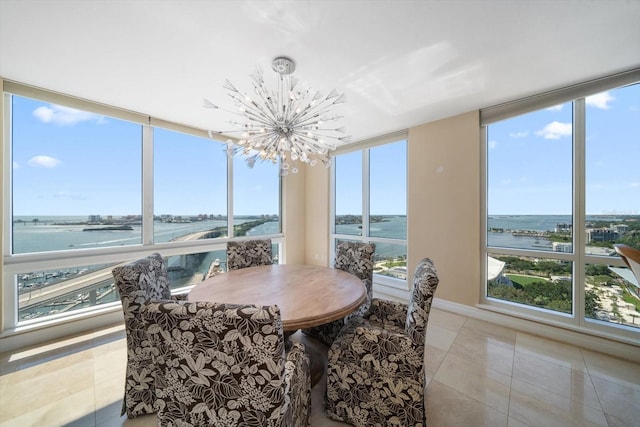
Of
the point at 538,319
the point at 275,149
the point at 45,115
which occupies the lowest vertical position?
the point at 538,319

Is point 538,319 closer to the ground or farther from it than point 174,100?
closer to the ground

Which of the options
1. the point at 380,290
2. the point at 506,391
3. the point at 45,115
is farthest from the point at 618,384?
the point at 45,115

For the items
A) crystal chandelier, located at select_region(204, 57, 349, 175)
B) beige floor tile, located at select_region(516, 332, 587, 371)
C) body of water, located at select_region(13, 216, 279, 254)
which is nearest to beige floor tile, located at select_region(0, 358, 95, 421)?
body of water, located at select_region(13, 216, 279, 254)

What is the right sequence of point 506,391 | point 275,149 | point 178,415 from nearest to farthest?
point 178,415
point 506,391
point 275,149

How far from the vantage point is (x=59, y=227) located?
261 centimetres

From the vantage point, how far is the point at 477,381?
5.95ft

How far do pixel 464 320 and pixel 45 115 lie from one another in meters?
5.27

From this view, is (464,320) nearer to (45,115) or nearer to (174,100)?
(174,100)

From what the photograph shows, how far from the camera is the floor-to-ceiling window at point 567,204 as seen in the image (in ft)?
7.18

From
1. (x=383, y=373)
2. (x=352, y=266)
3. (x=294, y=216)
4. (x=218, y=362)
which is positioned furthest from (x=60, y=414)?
(x=294, y=216)

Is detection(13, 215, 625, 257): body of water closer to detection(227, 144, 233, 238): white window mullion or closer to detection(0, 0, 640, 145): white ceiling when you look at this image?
detection(227, 144, 233, 238): white window mullion

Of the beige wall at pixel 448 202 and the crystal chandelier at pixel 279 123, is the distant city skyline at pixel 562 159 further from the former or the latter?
the crystal chandelier at pixel 279 123

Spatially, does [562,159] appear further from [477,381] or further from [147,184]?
[147,184]

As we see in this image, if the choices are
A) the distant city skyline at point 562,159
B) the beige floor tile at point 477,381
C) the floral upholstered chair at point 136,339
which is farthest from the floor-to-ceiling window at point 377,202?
the floral upholstered chair at point 136,339
